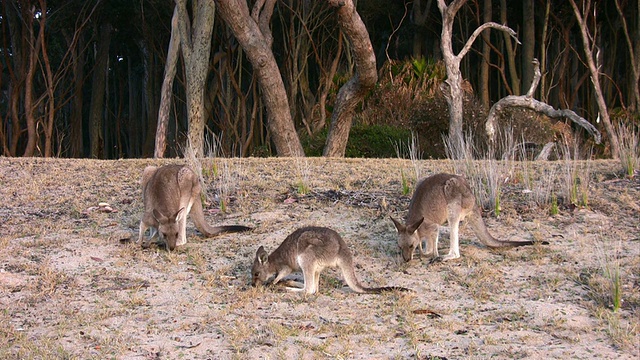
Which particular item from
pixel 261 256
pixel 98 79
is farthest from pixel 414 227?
pixel 98 79

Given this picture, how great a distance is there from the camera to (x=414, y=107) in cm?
2173

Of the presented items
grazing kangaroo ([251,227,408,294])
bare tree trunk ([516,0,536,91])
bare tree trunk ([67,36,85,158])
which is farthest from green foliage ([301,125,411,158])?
bare tree trunk ([67,36,85,158])

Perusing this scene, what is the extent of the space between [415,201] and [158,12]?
67.6 ft

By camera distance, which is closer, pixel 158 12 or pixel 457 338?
pixel 457 338

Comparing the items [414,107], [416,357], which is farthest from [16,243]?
[414,107]

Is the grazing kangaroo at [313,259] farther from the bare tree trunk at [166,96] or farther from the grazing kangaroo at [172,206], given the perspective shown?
the bare tree trunk at [166,96]

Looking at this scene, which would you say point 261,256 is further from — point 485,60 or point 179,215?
point 485,60

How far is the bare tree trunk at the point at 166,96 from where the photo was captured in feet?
58.1

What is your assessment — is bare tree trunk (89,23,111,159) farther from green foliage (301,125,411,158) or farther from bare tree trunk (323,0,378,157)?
bare tree trunk (323,0,378,157)

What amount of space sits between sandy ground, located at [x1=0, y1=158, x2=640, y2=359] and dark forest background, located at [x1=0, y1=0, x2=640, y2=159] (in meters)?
8.74

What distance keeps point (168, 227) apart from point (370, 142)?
1171cm

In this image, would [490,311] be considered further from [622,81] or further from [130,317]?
[622,81]

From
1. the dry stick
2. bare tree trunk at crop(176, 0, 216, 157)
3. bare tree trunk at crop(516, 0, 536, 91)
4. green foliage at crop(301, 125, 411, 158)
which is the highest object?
bare tree trunk at crop(516, 0, 536, 91)

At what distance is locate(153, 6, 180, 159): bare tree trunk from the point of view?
17.7 metres
